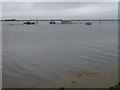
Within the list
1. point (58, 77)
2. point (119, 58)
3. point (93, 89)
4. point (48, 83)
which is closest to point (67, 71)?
point (58, 77)

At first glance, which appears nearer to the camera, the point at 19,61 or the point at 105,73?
the point at 105,73

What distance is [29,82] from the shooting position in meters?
9.12

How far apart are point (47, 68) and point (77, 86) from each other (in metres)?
3.51

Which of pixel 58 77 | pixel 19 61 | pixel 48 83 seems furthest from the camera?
pixel 19 61

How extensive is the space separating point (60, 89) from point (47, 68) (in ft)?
11.5

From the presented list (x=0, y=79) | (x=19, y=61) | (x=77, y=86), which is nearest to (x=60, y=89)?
(x=77, y=86)

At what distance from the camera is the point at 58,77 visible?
9.95 metres

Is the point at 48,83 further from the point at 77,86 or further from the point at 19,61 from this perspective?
the point at 19,61

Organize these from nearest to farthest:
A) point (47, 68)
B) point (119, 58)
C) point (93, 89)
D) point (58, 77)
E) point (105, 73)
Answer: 1. point (93, 89)
2. point (58, 77)
3. point (105, 73)
4. point (47, 68)
5. point (119, 58)

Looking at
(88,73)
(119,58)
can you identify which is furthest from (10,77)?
(119,58)

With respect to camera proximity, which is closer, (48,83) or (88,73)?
(48,83)

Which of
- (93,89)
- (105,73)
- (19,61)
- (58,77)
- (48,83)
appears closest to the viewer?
(93,89)

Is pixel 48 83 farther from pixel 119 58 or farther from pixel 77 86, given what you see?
pixel 119 58

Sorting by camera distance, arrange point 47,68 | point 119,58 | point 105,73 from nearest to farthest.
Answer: point 105,73 < point 47,68 < point 119,58
